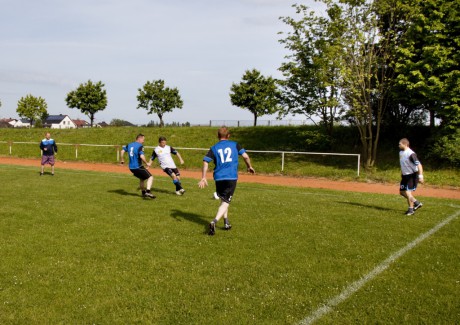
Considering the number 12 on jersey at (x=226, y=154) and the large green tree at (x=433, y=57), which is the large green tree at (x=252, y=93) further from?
the number 12 on jersey at (x=226, y=154)

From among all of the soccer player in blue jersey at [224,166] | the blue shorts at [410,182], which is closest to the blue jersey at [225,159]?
the soccer player in blue jersey at [224,166]

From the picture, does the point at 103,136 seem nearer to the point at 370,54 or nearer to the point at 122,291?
the point at 370,54

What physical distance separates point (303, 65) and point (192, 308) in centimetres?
1998

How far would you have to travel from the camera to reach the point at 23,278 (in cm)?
494

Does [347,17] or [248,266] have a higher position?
[347,17]

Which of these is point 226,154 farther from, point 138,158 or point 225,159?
point 138,158

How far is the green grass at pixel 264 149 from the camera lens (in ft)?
64.0

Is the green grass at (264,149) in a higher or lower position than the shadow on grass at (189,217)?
higher

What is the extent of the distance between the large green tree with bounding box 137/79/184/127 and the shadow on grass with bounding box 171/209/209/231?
47131 millimetres

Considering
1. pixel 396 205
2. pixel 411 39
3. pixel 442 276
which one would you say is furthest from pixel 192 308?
pixel 411 39

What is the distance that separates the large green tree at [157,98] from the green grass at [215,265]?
154 feet


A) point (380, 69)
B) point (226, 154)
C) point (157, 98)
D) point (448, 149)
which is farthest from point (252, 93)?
point (226, 154)

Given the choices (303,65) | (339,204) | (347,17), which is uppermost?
(347,17)

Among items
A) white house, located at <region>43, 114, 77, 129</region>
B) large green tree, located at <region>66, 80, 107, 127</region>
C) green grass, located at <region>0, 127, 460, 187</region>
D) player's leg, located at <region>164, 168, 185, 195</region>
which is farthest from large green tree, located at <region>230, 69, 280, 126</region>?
white house, located at <region>43, 114, 77, 129</region>
